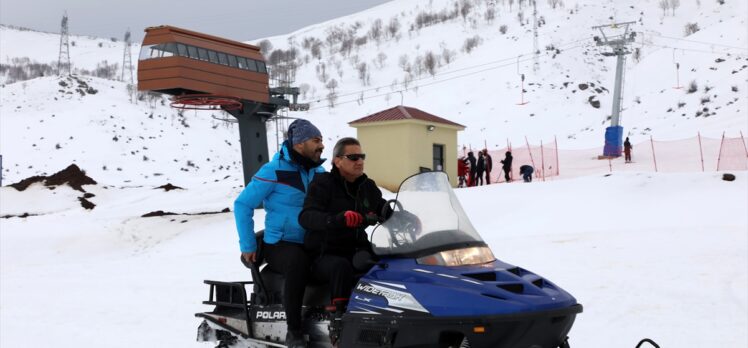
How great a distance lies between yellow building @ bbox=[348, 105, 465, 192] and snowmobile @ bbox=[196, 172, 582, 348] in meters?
24.1

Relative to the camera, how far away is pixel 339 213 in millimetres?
4875

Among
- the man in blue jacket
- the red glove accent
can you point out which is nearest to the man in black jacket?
the red glove accent

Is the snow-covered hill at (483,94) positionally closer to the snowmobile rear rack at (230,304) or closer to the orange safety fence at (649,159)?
the orange safety fence at (649,159)

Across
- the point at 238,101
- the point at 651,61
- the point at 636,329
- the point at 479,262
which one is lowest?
the point at 636,329

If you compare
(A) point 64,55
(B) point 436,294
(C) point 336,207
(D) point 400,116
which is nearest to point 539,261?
(C) point 336,207

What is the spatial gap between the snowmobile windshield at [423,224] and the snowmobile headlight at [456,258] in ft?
0.13

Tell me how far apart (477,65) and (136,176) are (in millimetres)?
40051

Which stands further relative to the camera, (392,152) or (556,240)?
(392,152)

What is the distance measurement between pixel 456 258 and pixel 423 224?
1.19ft

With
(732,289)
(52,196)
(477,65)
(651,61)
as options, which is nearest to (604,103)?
(651,61)

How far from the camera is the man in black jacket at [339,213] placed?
193 inches

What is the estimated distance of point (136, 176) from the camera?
5325 centimetres

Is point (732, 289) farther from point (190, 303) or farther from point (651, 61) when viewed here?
point (651, 61)

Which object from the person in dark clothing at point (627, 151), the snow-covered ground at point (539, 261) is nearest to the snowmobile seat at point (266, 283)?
the snow-covered ground at point (539, 261)
